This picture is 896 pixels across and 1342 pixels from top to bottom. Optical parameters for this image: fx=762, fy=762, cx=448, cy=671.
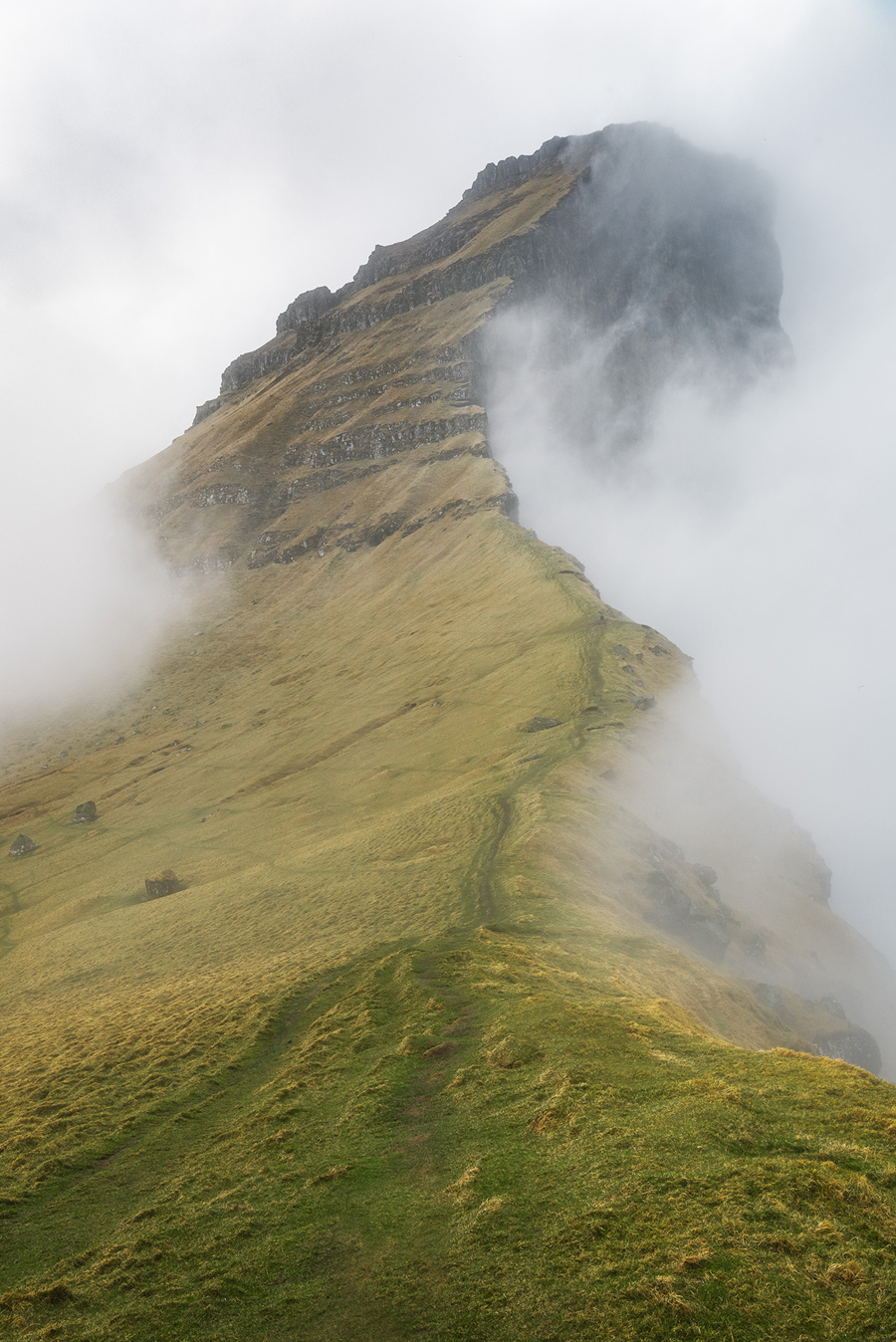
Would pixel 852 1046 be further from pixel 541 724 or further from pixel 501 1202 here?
pixel 501 1202

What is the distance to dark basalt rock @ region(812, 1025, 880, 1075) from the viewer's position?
5462cm

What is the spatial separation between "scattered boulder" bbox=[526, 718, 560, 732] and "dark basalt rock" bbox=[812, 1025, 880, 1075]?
1316 inches

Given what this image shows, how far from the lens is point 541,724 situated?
247 ft

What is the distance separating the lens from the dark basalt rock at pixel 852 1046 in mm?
54625

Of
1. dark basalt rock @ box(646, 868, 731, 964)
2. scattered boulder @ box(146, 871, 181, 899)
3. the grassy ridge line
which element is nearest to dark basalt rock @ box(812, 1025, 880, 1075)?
dark basalt rock @ box(646, 868, 731, 964)

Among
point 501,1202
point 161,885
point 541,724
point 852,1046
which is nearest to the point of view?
point 501,1202

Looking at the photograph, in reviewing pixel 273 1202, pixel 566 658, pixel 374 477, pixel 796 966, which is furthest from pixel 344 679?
pixel 273 1202

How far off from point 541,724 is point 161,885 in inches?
1466

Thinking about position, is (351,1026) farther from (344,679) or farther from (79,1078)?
(344,679)

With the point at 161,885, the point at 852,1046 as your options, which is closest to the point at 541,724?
the point at 852,1046

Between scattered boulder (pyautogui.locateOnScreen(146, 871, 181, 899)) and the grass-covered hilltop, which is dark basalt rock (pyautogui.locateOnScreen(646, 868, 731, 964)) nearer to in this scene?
the grass-covered hilltop

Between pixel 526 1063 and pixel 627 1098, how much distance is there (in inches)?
157

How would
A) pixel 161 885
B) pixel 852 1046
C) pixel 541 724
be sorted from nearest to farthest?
1. pixel 852 1046
2. pixel 161 885
3. pixel 541 724

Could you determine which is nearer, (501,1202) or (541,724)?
(501,1202)
